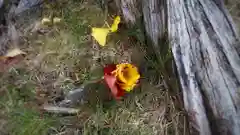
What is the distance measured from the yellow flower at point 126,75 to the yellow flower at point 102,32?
275 millimetres

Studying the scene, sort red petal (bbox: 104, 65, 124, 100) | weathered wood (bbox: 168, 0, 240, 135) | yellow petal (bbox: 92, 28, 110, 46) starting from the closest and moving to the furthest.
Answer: weathered wood (bbox: 168, 0, 240, 135) → red petal (bbox: 104, 65, 124, 100) → yellow petal (bbox: 92, 28, 110, 46)

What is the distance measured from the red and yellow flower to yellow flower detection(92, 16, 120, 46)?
0.79 ft

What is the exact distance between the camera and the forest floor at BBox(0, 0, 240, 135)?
1.98 m

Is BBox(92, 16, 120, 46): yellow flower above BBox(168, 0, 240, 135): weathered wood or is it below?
above

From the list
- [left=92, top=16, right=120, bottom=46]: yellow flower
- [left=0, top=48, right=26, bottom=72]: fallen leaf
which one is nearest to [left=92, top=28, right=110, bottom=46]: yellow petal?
[left=92, top=16, right=120, bottom=46]: yellow flower

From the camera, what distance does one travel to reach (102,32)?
2236 mm

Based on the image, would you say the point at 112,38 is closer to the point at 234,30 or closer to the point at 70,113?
the point at 70,113

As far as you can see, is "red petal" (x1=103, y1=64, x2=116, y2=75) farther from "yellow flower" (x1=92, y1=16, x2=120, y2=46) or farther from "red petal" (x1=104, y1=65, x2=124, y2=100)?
"yellow flower" (x1=92, y1=16, x2=120, y2=46)

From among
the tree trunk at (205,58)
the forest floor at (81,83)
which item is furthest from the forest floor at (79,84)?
the tree trunk at (205,58)

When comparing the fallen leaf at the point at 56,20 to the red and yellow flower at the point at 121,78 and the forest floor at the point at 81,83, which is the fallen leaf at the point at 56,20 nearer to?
the forest floor at the point at 81,83

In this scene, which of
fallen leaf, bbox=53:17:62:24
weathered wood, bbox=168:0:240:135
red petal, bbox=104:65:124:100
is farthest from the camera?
fallen leaf, bbox=53:17:62:24

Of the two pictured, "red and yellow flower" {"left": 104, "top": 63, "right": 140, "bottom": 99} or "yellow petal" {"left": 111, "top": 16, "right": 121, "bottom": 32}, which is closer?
"red and yellow flower" {"left": 104, "top": 63, "right": 140, "bottom": 99}

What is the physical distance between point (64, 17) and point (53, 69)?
1.09 ft

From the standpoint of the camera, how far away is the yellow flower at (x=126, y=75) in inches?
76.9
